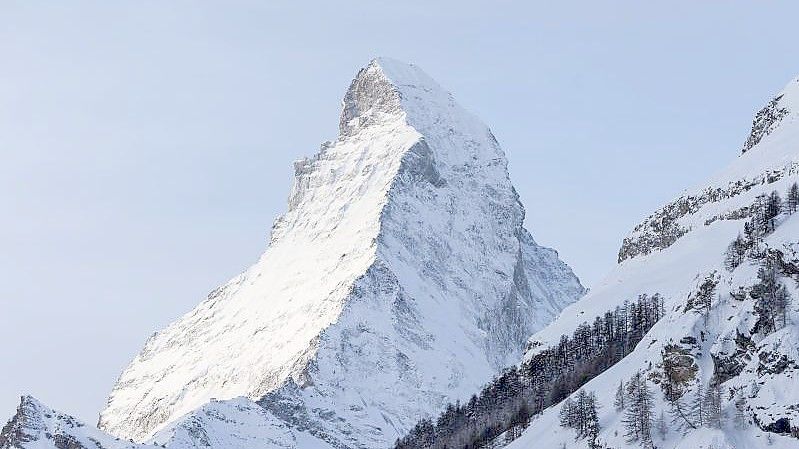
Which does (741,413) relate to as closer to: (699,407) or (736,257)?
(699,407)

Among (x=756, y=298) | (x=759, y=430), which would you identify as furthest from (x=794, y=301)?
(x=759, y=430)

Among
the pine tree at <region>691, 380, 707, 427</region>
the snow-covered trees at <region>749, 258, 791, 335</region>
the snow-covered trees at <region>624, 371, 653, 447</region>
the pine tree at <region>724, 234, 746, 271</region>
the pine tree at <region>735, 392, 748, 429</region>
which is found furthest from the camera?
the pine tree at <region>724, 234, 746, 271</region>

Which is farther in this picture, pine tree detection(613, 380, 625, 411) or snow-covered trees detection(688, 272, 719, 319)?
pine tree detection(613, 380, 625, 411)

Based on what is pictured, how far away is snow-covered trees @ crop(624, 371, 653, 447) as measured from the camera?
589 ft

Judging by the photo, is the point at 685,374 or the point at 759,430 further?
the point at 685,374

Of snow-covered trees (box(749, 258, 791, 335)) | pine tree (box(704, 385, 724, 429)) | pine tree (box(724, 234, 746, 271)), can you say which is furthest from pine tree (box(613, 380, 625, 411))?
snow-covered trees (box(749, 258, 791, 335))

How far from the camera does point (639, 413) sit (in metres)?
181

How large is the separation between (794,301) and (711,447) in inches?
792

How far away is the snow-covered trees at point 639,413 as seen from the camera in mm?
179625

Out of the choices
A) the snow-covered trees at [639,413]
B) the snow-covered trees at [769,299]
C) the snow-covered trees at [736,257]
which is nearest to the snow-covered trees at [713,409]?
the snow-covered trees at [639,413]

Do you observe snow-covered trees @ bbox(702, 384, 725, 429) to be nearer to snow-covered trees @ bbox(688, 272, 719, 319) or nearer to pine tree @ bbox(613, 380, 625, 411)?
snow-covered trees @ bbox(688, 272, 719, 319)

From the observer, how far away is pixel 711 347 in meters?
182

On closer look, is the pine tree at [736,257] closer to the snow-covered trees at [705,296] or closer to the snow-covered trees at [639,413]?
the snow-covered trees at [705,296]

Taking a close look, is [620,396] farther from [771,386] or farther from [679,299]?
[771,386]
